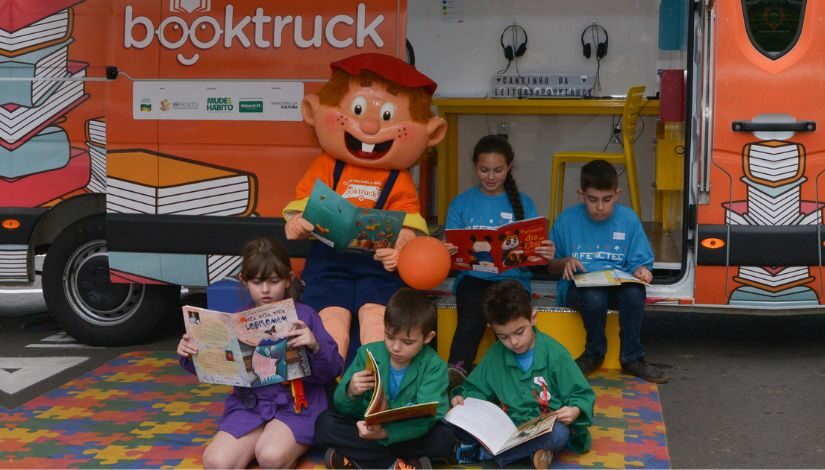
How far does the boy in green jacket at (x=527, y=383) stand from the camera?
15.8 ft

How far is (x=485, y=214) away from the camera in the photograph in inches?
245

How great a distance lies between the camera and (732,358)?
6820 mm

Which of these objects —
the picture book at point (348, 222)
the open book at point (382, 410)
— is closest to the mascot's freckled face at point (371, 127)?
the picture book at point (348, 222)

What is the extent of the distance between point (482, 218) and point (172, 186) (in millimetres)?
1811

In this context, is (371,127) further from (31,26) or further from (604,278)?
(31,26)

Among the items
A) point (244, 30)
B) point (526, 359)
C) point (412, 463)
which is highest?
point (244, 30)

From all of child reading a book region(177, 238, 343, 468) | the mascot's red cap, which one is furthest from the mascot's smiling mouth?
child reading a book region(177, 238, 343, 468)

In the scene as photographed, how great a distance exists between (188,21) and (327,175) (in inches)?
53.0

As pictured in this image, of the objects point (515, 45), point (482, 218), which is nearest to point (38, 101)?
point (482, 218)

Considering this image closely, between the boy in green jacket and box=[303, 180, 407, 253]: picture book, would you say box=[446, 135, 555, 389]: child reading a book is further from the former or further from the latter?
the boy in green jacket

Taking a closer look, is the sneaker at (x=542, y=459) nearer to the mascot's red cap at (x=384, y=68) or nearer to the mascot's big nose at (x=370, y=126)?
the mascot's big nose at (x=370, y=126)

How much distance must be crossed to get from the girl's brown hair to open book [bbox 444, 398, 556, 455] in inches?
36.1

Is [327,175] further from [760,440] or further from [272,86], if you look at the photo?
[760,440]

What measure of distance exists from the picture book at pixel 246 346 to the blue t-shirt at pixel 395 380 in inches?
13.6
